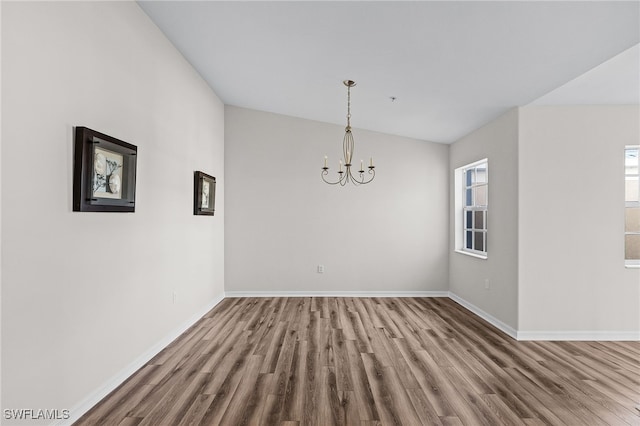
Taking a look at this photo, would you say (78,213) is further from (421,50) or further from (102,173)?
(421,50)

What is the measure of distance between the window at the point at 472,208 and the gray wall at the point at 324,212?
0.88 ft

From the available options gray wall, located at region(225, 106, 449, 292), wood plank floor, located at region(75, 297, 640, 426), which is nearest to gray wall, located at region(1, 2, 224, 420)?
wood plank floor, located at region(75, 297, 640, 426)

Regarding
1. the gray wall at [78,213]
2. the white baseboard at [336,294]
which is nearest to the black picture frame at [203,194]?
the gray wall at [78,213]

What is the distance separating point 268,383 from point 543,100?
3.79 metres

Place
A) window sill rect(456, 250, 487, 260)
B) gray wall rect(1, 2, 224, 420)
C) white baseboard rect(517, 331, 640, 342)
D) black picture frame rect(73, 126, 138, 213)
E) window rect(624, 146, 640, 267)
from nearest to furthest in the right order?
gray wall rect(1, 2, 224, 420)
black picture frame rect(73, 126, 138, 213)
white baseboard rect(517, 331, 640, 342)
window rect(624, 146, 640, 267)
window sill rect(456, 250, 487, 260)

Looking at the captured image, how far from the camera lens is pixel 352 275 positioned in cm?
566

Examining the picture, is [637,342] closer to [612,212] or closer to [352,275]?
[612,212]

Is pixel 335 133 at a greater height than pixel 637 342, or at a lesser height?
greater

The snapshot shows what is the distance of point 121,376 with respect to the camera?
2652 mm

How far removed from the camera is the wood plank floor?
7.35 ft

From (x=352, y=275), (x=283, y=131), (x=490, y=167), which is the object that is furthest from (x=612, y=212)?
(x=283, y=131)

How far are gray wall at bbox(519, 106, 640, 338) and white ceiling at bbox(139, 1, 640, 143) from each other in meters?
0.29

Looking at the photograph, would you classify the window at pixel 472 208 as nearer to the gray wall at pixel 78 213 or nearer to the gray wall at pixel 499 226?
the gray wall at pixel 499 226

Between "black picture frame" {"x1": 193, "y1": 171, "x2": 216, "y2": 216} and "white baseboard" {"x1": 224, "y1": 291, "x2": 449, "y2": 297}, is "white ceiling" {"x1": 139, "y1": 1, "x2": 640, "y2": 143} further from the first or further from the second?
"white baseboard" {"x1": 224, "y1": 291, "x2": 449, "y2": 297}
